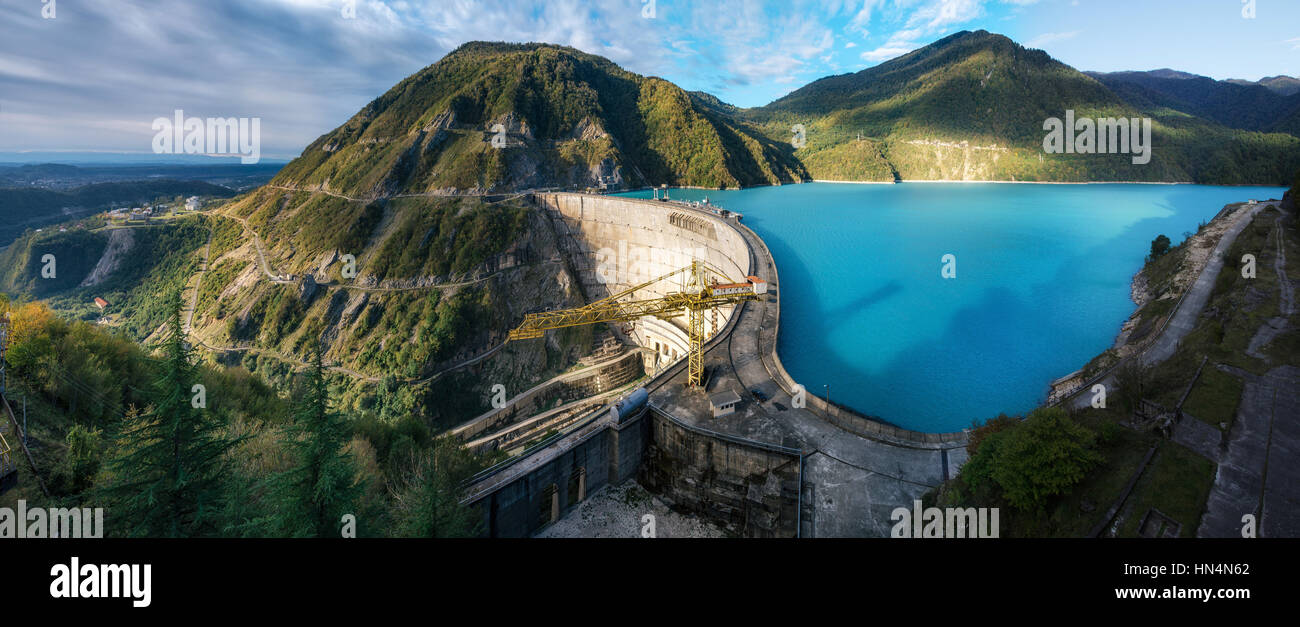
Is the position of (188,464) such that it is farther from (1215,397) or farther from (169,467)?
(1215,397)

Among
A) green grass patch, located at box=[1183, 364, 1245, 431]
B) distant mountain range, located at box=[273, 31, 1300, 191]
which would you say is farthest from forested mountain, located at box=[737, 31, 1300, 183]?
green grass patch, located at box=[1183, 364, 1245, 431]

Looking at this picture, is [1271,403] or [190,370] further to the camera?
[1271,403]

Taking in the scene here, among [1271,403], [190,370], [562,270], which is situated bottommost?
[1271,403]

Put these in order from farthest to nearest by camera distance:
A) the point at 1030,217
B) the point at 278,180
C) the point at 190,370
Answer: the point at 278,180, the point at 1030,217, the point at 190,370

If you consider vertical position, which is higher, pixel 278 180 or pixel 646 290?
pixel 278 180

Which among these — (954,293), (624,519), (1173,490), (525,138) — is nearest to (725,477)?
(624,519)
